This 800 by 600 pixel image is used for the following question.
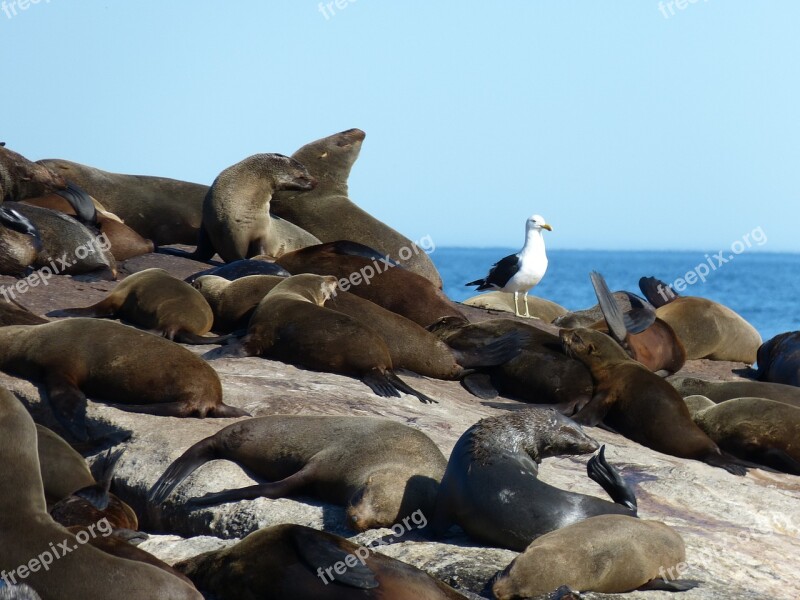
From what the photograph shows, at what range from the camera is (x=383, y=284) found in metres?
8.69

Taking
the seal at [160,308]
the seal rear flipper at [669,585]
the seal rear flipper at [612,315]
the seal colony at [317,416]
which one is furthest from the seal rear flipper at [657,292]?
the seal rear flipper at [669,585]

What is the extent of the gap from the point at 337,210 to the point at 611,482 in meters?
7.19

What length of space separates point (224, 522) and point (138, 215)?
709cm

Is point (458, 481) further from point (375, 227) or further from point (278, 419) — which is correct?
point (375, 227)

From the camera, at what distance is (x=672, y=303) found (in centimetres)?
1114

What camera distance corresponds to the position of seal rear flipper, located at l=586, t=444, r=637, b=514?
491cm


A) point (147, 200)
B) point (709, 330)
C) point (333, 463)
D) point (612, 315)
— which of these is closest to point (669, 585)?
point (333, 463)

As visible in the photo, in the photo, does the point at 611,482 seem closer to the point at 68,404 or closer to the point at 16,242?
the point at 68,404

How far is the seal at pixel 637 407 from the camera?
6922 mm

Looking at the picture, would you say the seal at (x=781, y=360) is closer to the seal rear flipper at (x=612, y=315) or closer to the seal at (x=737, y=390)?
the seal at (x=737, y=390)

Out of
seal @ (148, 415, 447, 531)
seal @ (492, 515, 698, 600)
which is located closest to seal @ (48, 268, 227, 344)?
seal @ (148, 415, 447, 531)

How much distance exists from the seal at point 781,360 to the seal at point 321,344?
4.10 m

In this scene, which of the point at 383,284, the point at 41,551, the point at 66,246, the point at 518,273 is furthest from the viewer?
the point at 518,273

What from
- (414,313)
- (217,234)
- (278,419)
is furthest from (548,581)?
(217,234)
